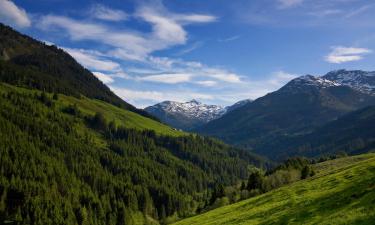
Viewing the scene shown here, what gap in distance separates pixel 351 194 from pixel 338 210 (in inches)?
207

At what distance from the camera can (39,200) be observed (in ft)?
650

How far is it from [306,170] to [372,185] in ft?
283

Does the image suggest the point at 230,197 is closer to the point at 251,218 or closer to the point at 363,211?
the point at 251,218

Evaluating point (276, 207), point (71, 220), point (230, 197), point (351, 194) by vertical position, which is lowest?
point (71, 220)

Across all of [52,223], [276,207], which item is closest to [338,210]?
[276,207]

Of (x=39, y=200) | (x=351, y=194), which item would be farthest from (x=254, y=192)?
(x=39, y=200)

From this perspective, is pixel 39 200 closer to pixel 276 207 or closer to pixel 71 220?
pixel 71 220

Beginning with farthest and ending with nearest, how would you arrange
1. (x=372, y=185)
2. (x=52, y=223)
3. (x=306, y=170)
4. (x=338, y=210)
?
(x=52, y=223)
(x=306, y=170)
(x=372, y=185)
(x=338, y=210)

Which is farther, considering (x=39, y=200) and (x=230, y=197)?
(x=39, y=200)

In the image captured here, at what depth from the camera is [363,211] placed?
121ft

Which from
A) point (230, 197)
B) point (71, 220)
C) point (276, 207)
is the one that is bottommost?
point (71, 220)

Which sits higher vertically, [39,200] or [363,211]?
[363,211]

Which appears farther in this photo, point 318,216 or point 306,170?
point 306,170

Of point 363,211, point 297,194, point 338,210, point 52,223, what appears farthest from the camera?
point 52,223
